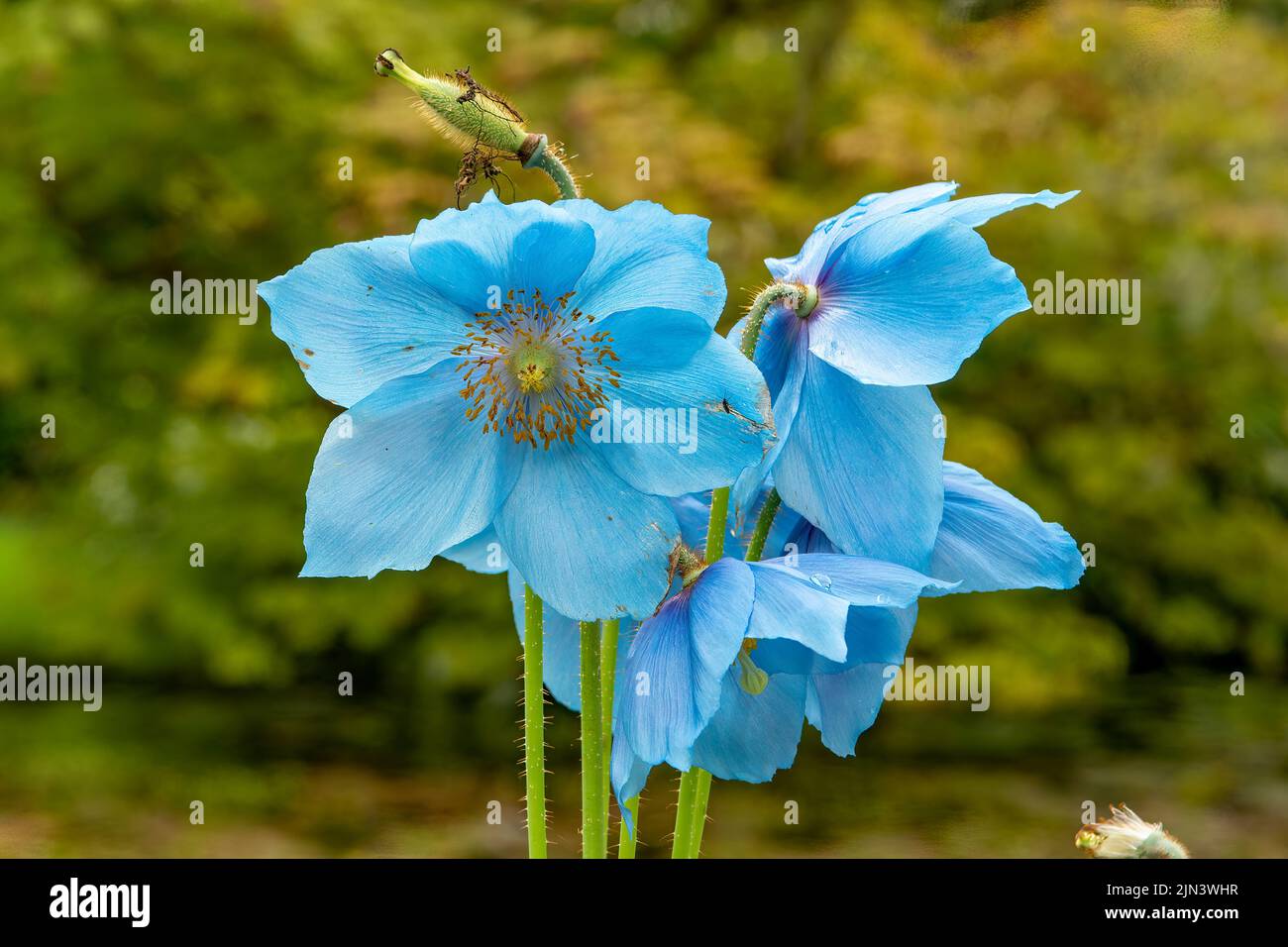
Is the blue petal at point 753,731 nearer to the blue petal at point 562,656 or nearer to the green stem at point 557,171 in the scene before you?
the blue petal at point 562,656

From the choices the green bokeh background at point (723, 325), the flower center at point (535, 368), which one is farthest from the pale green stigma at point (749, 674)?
the green bokeh background at point (723, 325)

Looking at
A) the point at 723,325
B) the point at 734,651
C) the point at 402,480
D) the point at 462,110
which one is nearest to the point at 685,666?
the point at 734,651

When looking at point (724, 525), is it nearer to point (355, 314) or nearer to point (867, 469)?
point (867, 469)

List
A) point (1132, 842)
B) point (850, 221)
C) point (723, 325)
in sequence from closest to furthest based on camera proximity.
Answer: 1. point (1132, 842)
2. point (850, 221)
3. point (723, 325)

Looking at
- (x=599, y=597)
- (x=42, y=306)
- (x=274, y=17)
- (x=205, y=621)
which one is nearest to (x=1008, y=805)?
(x=205, y=621)

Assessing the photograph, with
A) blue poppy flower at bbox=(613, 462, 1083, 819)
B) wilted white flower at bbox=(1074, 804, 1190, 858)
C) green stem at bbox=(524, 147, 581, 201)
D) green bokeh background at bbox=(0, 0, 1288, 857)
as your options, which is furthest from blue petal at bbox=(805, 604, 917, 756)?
green bokeh background at bbox=(0, 0, 1288, 857)

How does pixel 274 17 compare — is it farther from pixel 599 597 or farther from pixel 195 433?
pixel 599 597
